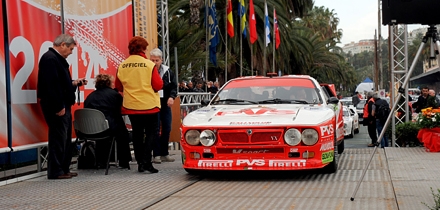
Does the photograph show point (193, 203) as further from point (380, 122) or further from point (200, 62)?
point (200, 62)

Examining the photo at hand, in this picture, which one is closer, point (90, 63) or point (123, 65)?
point (123, 65)

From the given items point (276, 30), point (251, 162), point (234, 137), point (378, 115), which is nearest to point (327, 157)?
point (251, 162)

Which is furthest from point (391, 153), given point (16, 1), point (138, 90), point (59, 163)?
point (16, 1)

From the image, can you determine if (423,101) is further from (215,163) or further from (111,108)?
(215,163)

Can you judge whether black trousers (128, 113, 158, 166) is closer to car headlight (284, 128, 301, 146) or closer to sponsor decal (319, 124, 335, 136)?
car headlight (284, 128, 301, 146)

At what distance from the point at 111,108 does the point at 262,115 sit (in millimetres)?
2370

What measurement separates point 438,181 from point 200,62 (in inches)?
793

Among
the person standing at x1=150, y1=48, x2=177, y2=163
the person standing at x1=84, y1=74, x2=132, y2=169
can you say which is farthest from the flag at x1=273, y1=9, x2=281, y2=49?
the person standing at x1=84, y1=74, x2=132, y2=169

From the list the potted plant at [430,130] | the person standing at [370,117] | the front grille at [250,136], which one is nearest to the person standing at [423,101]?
the person standing at [370,117]

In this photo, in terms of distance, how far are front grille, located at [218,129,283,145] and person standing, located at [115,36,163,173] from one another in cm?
134

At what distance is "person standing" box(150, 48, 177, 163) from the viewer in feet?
34.4

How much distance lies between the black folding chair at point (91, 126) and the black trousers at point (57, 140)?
430mm

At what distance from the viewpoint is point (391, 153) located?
12141mm

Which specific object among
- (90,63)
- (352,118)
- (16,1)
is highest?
(16,1)
